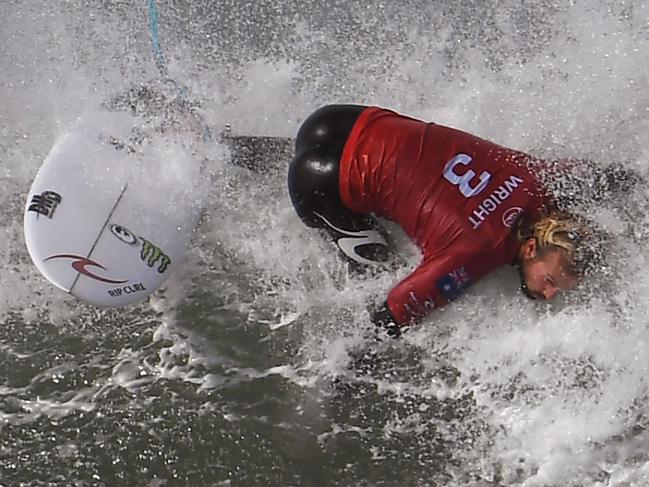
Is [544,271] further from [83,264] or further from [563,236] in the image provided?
[83,264]

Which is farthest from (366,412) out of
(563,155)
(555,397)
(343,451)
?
(563,155)

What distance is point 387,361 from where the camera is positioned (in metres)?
3.14

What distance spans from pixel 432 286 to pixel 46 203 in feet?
4.41

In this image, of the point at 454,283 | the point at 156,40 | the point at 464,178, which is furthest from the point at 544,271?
the point at 156,40

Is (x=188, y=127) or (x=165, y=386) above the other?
(x=188, y=127)

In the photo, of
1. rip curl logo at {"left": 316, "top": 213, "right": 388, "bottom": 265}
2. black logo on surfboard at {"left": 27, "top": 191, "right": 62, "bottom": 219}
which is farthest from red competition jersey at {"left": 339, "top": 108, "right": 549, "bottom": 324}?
black logo on surfboard at {"left": 27, "top": 191, "right": 62, "bottom": 219}

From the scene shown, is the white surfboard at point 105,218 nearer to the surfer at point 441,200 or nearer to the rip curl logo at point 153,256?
the rip curl logo at point 153,256

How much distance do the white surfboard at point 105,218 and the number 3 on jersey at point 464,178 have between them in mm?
982

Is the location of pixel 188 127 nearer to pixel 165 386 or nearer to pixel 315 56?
pixel 315 56

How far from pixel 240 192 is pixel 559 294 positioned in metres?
1.27

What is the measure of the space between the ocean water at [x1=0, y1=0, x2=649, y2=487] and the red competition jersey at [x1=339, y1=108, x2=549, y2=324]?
1.10ft

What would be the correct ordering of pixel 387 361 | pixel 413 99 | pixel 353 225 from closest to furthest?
pixel 353 225, pixel 387 361, pixel 413 99

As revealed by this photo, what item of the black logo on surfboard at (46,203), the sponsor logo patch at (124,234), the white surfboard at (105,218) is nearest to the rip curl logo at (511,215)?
the white surfboard at (105,218)

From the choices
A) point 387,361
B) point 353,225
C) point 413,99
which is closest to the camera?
point 353,225
